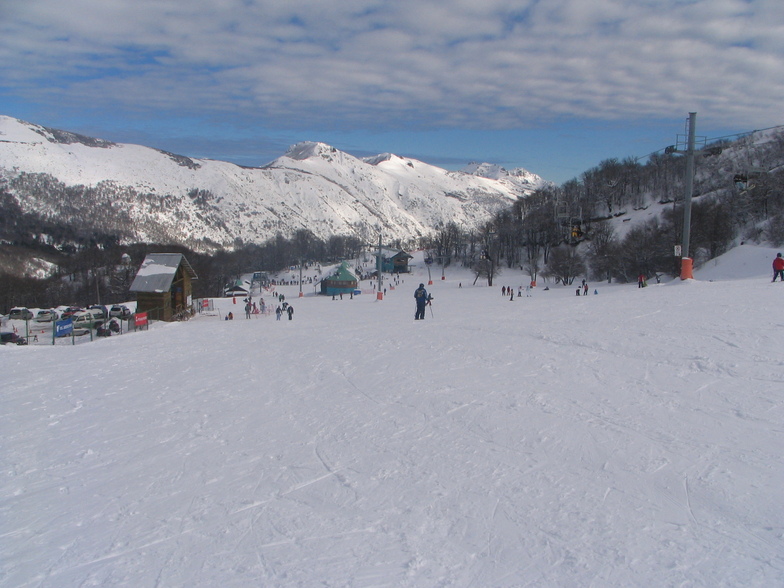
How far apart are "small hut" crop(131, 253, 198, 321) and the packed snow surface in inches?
803

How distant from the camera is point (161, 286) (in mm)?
31641

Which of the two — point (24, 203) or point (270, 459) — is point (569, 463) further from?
point (24, 203)

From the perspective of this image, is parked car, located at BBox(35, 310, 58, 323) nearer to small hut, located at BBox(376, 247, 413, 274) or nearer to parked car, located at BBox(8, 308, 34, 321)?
parked car, located at BBox(8, 308, 34, 321)

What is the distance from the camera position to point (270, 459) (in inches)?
259

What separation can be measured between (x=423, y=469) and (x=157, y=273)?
101ft

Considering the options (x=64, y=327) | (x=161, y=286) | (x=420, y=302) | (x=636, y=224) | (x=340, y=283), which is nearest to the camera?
(x=420, y=302)

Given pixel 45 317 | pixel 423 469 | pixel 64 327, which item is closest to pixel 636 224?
pixel 45 317

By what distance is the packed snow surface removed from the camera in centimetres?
431

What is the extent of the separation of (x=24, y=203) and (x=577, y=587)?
230196 mm

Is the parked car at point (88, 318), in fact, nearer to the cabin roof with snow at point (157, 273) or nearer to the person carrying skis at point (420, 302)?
the cabin roof with snow at point (157, 273)

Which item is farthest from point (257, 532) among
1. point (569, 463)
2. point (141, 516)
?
point (569, 463)

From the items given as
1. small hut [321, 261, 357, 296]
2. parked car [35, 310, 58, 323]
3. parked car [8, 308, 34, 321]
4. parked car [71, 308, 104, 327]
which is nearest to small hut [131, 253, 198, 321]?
parked car [71, 308, 104, 327]

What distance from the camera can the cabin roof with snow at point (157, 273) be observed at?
31656 millimetres

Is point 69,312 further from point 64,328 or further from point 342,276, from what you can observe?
point 342,276
